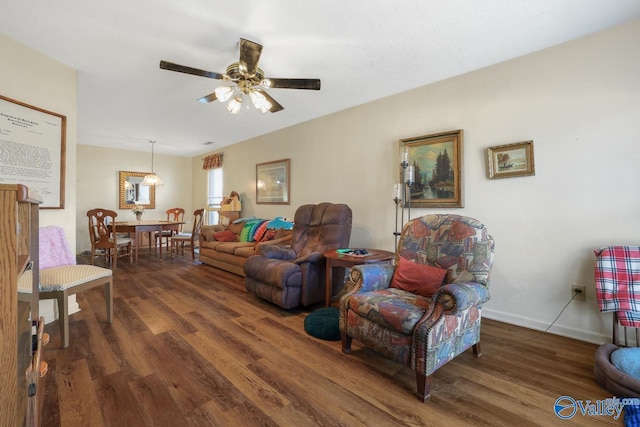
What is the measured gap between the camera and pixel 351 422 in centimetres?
143

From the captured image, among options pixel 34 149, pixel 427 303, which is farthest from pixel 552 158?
pixel 34 149

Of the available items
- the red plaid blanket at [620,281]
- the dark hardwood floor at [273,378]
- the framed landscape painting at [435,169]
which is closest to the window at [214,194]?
the dark hardwood floor at [273,378]

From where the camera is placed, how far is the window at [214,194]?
6898mm

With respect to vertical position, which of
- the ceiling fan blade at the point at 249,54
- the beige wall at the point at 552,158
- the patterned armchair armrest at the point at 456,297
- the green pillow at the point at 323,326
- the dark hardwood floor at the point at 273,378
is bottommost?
the dark hardwood floor at the point at 273,378

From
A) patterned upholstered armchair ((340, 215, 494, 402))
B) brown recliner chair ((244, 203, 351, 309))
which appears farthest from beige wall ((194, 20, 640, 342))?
brown recliner chair ((244, 203, 351, 309))

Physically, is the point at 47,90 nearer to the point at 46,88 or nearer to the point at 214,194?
the point at 46,88

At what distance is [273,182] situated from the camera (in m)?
5.12

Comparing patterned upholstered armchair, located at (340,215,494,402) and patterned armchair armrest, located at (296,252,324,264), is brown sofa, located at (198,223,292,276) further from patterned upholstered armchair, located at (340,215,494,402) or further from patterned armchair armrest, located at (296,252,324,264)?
patterned upholstered armchair, located at (340,215,494,402)

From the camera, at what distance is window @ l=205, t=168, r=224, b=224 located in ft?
22.6

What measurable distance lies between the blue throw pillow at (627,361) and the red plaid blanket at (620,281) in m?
0.24

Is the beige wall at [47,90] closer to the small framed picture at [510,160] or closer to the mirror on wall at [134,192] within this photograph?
the small framed picture at [510,160]

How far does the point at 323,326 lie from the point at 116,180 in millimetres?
6689

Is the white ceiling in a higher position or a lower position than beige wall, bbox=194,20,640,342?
higher

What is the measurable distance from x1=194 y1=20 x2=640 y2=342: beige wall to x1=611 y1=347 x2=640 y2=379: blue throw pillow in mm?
574
